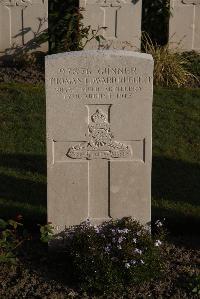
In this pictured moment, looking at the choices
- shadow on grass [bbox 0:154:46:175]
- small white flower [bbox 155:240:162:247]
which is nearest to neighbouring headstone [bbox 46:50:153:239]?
small white flower [bbox 155:240:162:247]

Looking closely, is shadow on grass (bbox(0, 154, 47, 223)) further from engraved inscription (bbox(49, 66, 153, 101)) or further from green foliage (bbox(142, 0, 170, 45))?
green foliage (bbox(142, 0, 170, 45))

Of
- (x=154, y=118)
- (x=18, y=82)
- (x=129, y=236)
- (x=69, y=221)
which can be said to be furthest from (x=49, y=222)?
(x=18, y=82)

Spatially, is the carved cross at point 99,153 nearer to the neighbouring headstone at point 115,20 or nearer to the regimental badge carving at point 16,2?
the neighbouring headstone at point 115,20

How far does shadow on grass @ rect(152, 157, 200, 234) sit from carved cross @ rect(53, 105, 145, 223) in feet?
2.88

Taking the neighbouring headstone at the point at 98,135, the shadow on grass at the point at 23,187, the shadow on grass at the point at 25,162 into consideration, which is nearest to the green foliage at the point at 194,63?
the shadow on grass at the point at 25,162

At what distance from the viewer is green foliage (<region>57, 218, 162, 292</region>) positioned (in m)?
4.92

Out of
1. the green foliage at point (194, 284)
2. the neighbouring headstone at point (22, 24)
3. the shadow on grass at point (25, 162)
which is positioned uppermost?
the neighbouring headstone at point (22, 24)

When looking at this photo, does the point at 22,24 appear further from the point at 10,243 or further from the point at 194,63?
the point at 10,243

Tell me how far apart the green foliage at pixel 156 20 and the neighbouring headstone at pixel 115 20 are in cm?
71

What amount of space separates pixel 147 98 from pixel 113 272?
1.37 metres

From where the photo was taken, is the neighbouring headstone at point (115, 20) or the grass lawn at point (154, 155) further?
the neighbouring headstone at point (115, 20)

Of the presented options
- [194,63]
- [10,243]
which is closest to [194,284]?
[10,243]

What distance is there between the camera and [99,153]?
530 centimetres

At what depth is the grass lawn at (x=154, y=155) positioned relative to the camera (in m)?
6.25
